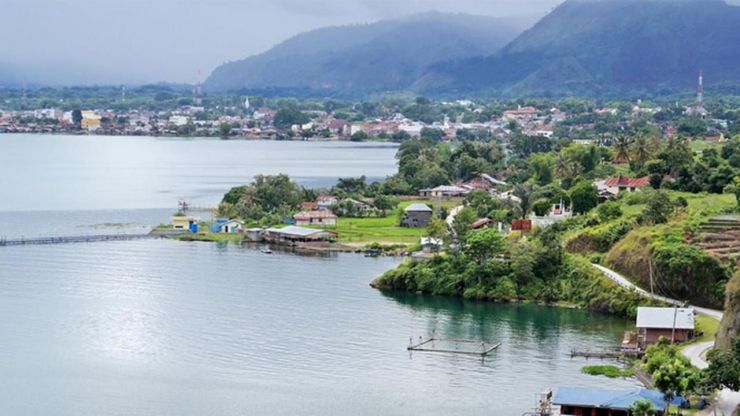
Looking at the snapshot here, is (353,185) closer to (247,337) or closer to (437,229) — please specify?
(437,229)

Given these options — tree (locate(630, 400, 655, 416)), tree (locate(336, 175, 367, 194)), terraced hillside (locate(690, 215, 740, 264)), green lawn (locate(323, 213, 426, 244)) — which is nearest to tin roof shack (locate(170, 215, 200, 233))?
green lawn (locate(323, 213, 426, 244))

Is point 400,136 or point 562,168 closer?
point 562,168

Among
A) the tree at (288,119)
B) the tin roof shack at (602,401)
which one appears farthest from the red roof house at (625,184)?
the tree at (288,119)

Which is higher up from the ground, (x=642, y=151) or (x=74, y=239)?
(x=642, y=151)

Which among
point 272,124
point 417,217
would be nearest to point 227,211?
point 417,217

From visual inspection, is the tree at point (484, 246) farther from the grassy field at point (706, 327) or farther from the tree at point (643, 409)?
the tree at point (643, 409)

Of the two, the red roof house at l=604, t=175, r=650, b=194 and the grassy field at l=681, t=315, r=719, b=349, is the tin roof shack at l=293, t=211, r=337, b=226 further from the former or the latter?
the grassy field at l=681, t=315, r=719, b=349

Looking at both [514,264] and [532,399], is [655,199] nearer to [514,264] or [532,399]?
[514,264]
